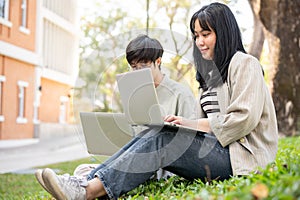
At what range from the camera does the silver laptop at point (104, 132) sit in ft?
7.55

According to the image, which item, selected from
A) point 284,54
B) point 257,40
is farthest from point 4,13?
point 284,54

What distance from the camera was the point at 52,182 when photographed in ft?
6.09

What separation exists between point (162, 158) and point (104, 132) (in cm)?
47

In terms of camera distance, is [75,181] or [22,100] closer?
[75,181]

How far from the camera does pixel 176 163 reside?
2.00 m

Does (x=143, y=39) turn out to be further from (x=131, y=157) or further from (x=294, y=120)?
(x=294, y=120)

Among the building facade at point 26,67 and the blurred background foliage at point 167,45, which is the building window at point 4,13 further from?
the blurred background foliage at point 167,45

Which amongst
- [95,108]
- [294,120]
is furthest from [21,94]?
[95,108]

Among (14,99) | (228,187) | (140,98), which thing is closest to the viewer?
(228,187)

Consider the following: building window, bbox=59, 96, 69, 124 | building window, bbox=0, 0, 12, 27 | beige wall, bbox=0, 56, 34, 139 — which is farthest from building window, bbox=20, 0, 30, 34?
building window, bbox=59, 96, 69, 124

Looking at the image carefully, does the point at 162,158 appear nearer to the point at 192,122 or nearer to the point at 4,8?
the point at 192,122

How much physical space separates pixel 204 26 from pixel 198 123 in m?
0.40

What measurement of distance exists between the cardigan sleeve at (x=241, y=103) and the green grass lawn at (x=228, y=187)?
0.60ft

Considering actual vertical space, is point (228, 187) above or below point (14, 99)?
below
